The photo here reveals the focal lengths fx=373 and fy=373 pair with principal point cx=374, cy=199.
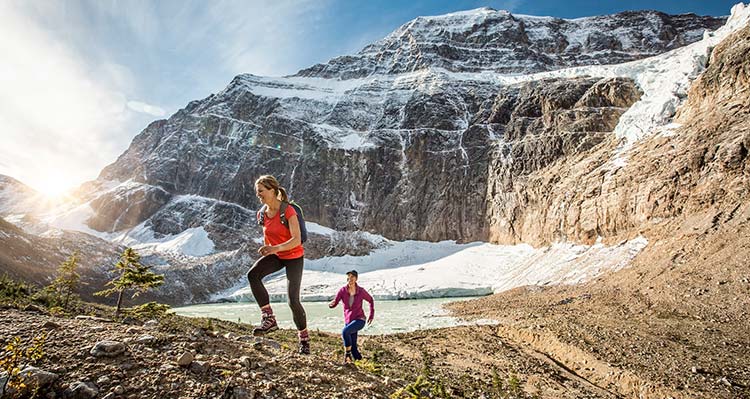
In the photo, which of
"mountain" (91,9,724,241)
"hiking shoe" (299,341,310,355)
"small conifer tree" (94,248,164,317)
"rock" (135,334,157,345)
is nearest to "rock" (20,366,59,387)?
"rock" (135,334,157,345)

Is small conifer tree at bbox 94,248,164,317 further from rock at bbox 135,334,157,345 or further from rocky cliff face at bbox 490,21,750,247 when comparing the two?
rocky cliff face at bbox 490,21,750,247

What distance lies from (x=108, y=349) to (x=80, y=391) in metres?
0.66

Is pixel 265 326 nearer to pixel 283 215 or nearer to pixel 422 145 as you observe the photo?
pixel 283 215

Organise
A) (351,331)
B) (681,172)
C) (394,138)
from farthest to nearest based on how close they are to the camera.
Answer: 1. (394,138)
2. (681,172)
3. (351,331)

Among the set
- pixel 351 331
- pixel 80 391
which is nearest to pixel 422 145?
pixel 351 331

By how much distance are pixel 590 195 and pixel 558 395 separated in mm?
38969

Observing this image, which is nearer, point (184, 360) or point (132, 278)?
point (184, 360)

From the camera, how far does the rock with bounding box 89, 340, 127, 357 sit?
141 inches

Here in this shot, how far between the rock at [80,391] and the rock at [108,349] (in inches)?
19.5

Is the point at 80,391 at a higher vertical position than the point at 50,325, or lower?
lower

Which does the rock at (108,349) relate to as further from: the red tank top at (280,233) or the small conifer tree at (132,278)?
the small conifer tree at (132,278)

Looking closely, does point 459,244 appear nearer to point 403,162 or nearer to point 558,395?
point 403,162

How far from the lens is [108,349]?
3.64 metres

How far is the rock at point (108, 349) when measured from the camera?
3.58 metres
